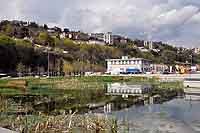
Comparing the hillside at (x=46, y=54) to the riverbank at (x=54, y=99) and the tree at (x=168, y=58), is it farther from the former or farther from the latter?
the riverbank at (x=54, y=99)

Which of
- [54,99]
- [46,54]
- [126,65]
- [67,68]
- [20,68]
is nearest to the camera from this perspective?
[54,99]

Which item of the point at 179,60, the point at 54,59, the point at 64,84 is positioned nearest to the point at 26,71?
the point at 54,59

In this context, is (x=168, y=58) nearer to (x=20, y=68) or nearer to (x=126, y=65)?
(x=126, y=65)

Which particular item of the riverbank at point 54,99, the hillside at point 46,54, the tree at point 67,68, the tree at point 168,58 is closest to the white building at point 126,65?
the hillside at point 46,54

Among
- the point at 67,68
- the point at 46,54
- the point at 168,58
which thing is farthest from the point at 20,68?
the point at 168,58

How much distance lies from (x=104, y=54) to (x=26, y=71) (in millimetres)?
34857

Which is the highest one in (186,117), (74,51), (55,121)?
(74,51)

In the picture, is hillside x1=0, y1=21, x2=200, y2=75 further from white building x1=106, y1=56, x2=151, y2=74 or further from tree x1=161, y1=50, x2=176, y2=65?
white building x1=106, y1=56, x2=151, y2=74

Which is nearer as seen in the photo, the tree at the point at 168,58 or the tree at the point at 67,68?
the tree at the point at 67,68

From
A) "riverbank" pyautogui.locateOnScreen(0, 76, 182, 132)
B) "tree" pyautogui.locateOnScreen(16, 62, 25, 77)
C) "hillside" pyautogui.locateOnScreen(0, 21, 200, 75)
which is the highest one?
"hillside" pyautogui.locateOnScreen(0, 21, 200, 75)

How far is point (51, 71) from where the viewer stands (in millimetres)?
72375

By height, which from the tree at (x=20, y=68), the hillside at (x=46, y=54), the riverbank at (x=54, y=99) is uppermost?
the hillside at (x=46, y=54)

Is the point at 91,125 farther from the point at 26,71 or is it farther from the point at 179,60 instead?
the point at 179,60

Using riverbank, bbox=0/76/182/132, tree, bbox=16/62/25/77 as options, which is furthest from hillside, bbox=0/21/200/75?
riverbank, bbox=0/76/182/132
